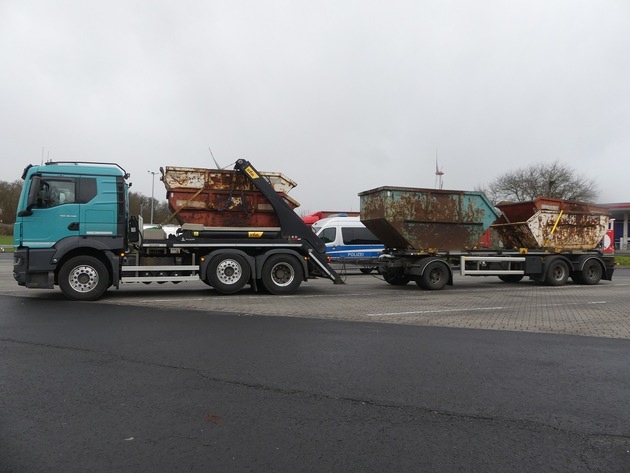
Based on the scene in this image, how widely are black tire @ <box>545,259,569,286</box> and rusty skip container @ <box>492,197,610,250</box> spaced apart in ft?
1.74

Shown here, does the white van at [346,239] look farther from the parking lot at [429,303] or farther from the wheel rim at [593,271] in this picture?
the wheel rim at [593,271]

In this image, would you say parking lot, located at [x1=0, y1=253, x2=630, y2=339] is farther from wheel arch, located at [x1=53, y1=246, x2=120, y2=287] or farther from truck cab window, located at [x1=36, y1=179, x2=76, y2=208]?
truck cab window, located at [x1=36, y1=179, x2=76, y2=208]

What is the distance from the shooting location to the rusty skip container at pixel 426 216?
14.0 metres

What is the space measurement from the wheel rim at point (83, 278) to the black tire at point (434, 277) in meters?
8.65

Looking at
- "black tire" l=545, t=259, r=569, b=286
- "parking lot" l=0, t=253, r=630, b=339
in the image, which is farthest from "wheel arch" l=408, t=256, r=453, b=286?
"black tire" l=545, t=259, r=569, b=286

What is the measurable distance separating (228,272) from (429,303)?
4928 mm

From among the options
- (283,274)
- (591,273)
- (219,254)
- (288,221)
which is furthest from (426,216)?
(591,273)

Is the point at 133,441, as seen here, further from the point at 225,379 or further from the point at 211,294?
the point at 211,294

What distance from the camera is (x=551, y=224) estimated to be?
16234 millimetres

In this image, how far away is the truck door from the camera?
1080 centimetres

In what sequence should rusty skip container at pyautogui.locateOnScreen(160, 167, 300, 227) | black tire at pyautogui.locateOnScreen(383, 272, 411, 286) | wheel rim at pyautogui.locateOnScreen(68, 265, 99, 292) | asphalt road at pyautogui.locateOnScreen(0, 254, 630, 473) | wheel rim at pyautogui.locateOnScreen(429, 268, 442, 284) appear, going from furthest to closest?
black tire at pyautogui.locateOnScreen(383, 272, 411, 286)
wheel rim at pyautogui.locateOnScreen(429, 268, 442, 284)
rusty skip container at pyautogui.locateOnScreen(160, 167, 300, 227)
wheel rim at pyautogui.locateOnScreen(68, 265, 99, 292)
asphalt road at pyautogui.locateOnScreen(0, 254, 630, 473)

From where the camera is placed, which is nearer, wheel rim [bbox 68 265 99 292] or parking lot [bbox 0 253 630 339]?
parking lot [bbox 0 253 630 339]

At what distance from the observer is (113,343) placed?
6.60 m

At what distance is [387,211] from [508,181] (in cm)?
4222
